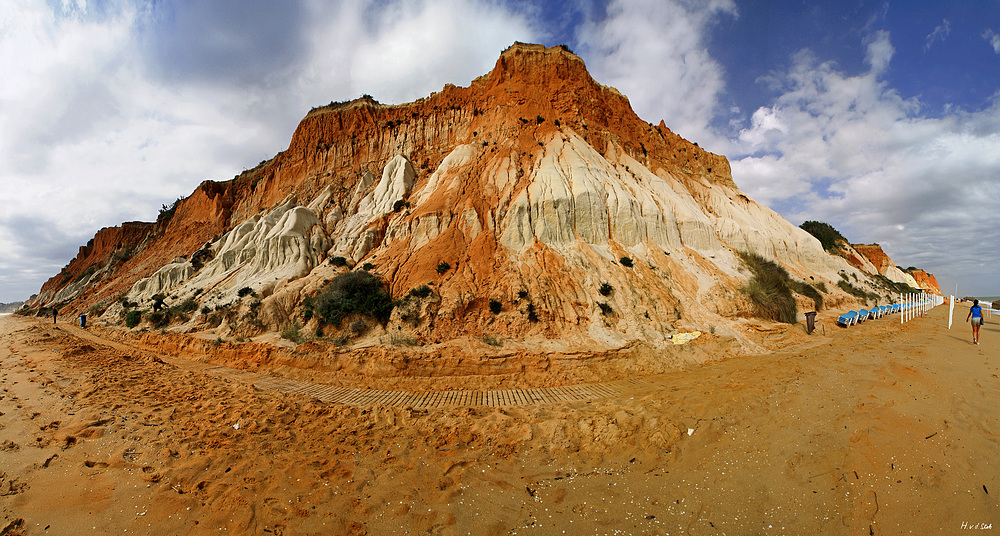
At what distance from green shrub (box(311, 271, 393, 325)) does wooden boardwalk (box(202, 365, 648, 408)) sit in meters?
3.47

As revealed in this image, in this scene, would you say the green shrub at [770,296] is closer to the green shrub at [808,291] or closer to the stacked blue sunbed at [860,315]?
the green shrub at [808,291]

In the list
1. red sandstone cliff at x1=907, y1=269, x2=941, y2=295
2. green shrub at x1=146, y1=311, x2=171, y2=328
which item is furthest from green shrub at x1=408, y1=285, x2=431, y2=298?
red sandstone cliff at x1=907, y1=269, x2=941, y2=295

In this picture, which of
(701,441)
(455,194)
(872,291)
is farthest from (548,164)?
(872,291)

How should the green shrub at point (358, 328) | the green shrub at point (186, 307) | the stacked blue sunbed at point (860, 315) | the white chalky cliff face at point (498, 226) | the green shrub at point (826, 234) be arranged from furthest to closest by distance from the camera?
the green shrub at point (826, 234) → the stacked blue sunbed at point (860, 315) → the green shrub at point (186, 307) → the white chalky cliff face at point (498, 226) → the green shrub at point (358, 328)

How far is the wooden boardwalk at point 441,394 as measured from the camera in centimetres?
827

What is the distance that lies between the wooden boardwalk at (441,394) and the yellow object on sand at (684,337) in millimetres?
3375

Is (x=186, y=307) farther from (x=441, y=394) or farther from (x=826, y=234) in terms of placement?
(x=826, y=234)

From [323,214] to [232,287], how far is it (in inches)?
302

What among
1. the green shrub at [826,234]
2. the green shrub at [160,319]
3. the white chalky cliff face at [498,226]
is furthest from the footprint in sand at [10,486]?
the green shrub at [826,234]

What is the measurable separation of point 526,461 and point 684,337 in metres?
9.53

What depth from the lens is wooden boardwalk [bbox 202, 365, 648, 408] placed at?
8.27m

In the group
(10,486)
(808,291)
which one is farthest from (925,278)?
(10,486)

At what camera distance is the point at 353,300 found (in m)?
13.5

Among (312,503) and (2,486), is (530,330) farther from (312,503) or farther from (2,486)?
(2,486)
